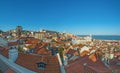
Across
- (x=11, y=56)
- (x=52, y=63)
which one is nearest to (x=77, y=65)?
(x=52, y=63)

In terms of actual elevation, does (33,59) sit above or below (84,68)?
above

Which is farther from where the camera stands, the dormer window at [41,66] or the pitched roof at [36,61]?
the dormer window at [41,66]

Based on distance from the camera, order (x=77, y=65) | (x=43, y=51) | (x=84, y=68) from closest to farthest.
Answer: (x=84, y=68)
(x=77, y=65)
(x=43, y=51)

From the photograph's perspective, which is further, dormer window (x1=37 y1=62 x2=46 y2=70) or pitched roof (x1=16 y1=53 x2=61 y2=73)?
dormer window (x1=37 y1=62 x2=46 y2=70)

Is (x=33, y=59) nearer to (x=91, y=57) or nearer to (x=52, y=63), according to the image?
(x=52, y=63)

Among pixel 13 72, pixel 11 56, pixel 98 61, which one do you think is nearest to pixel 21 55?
pixel 11 56

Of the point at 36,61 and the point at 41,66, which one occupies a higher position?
the point at 36,61

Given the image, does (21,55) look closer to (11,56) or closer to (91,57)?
(11,56)

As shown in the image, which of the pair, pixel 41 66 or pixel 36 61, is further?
pixel 36 61

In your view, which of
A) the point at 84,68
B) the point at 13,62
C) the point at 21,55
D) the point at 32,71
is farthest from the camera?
the point at 84,68

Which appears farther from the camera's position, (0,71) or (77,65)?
(77,65)
